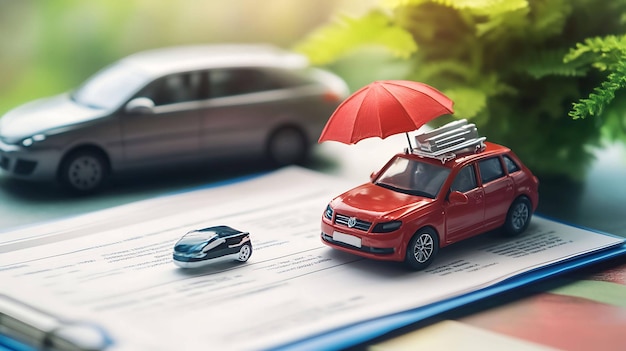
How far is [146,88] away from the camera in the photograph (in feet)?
25.5

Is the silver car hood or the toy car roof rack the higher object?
the silver car hood

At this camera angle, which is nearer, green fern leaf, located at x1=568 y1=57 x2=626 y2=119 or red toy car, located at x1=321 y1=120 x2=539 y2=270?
red toy car, located at x1=321 y1=120 x2=539 y2=270

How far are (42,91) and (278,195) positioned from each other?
3.68 m

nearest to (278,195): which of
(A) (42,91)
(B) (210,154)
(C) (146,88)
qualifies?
(B) (210,154)

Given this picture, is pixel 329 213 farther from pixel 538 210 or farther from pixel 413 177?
pixel 538 210

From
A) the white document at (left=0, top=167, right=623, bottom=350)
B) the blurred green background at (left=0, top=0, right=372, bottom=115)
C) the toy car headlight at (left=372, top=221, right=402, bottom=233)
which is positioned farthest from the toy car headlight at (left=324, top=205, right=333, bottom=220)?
the blurred green background at (left=0, top=0, right=372, bottom=115)

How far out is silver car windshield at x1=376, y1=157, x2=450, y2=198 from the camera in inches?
229

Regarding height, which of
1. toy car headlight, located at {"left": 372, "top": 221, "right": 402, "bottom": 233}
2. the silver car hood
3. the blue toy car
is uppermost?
the silver car hood

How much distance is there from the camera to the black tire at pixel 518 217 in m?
6.18

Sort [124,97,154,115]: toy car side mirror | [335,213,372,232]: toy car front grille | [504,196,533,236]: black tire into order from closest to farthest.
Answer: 1. [335,213,372,232]: toy car front grille
2. [504,196,533,236]: black tire
3. [124,97,154,115]: toy car side mirror

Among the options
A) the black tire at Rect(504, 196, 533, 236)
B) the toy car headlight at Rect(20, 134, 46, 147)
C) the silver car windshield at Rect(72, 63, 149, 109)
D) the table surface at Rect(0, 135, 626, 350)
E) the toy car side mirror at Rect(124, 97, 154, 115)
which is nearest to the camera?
the table surface at Rect(0, 135, 626, 350)

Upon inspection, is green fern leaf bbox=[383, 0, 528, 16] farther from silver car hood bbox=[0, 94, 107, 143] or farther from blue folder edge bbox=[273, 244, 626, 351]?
silver car hood bbox=[0, 94, 107, 143]

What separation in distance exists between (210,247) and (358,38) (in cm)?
289

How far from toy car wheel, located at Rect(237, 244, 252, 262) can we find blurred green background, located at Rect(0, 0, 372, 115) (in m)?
4.54
